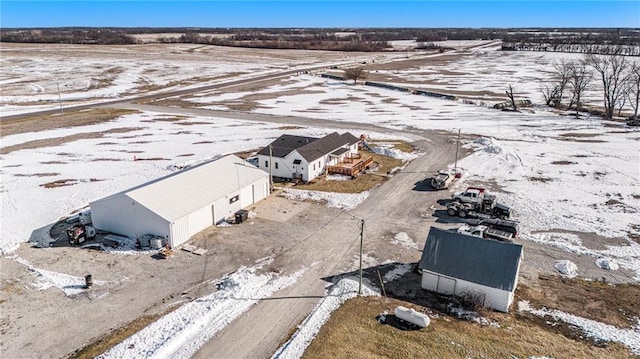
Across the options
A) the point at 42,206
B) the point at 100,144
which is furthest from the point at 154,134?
the point at 42,206

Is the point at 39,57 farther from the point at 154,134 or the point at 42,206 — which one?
the point at 42,206

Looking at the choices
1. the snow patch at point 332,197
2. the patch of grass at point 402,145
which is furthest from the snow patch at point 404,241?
the patch of grass at point 402,145

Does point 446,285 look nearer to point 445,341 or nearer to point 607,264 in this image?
point 445,341

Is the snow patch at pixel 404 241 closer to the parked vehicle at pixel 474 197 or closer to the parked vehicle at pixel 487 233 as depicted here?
the parked vehicle at pixel 487 233

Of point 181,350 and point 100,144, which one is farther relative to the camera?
point 100,144

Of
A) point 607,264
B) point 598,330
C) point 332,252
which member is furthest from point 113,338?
point 607,264

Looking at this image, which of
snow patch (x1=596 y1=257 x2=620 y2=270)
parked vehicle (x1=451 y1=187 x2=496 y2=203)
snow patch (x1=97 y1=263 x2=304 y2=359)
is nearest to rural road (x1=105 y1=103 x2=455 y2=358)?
snow patch (x1=97 y1=263 x2=304 y2=359)
